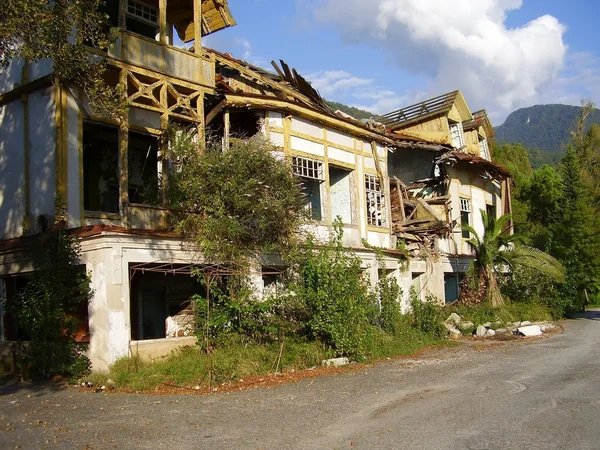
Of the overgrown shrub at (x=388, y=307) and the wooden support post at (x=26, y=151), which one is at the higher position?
the wooden support post at (x=26, y=151)

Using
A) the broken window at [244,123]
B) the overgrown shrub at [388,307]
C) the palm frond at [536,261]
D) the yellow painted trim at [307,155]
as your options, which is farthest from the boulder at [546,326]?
the broken window at [244,123]

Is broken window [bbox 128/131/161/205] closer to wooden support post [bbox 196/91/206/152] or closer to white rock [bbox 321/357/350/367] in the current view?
wooden support post [bbox 196/91/206/152]

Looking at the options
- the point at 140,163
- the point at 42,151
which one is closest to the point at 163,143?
the point at 140,163

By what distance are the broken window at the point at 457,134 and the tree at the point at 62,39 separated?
55.2 feet

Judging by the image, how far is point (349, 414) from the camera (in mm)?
8781

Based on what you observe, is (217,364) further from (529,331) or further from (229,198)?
(529,331)

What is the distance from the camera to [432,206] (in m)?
23.7

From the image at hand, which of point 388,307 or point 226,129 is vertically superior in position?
point 226,129

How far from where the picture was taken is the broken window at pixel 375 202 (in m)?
19.6

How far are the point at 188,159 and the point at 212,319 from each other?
3591 millimetres

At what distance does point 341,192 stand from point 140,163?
6.31 meters

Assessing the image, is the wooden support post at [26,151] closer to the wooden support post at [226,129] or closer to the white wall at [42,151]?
the white wall at [42,151]

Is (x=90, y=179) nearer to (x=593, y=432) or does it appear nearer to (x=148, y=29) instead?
(x=148, y=29)

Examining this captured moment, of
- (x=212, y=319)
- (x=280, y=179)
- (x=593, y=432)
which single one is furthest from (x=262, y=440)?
(x=280, y=179)
